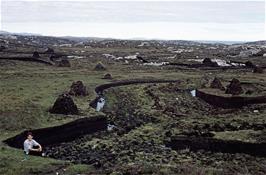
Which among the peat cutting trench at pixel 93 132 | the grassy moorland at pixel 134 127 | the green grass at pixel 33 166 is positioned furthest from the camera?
the peat cutting trench at pixel 93 132

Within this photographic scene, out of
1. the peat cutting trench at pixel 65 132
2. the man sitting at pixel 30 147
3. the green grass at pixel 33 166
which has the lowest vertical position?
the peat cutting trench at pixel 65 132

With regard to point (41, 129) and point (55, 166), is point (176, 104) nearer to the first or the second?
point (41, 129)

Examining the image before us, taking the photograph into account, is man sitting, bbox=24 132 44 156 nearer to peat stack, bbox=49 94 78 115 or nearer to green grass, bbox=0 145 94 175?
green grass, bbox=0 145 94 175

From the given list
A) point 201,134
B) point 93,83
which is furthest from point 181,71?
point 201,134

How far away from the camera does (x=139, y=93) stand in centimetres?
5444

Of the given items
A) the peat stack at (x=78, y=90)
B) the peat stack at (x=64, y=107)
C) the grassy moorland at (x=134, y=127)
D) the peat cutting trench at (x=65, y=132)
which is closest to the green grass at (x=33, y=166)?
the grassy moorland at (x=134, y=127)

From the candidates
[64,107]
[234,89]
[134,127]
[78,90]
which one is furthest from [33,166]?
[234,89]

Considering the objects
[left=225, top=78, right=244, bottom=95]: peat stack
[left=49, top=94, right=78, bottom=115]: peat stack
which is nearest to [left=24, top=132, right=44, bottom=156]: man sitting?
[left=49, top=94, right=78, bottom=115]: peat stack

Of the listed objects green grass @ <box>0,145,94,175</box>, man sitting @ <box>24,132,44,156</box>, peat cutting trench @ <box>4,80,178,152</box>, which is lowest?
peat cutting trench @ <box>4,80,178,152</box>

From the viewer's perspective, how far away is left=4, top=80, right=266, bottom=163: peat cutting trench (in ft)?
95.3

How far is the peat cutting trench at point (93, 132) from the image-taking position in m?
29.1

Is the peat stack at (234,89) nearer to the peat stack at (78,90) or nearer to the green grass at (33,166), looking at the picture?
the peat stack at (78,90)

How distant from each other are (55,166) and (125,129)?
11.7 metres

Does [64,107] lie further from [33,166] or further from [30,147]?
[33,166]
